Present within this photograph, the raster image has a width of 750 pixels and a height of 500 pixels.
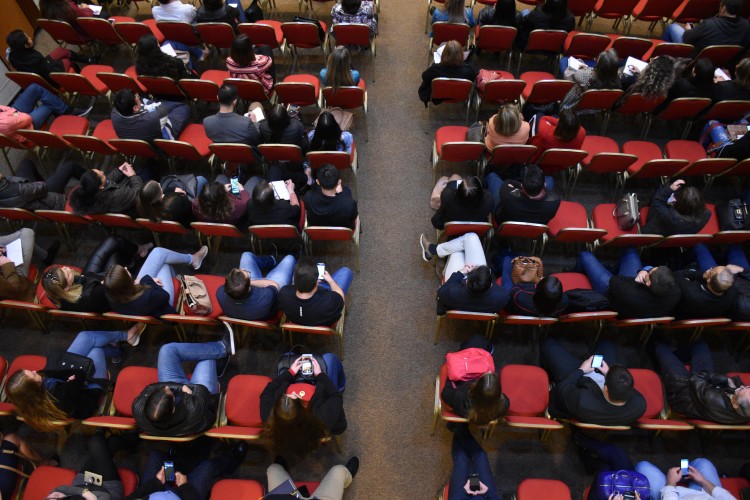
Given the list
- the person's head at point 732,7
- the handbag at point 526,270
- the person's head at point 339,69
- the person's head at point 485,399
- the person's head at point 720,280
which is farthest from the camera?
the person's head at point 732,7

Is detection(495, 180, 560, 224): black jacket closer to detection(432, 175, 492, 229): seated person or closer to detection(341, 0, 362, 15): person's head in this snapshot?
detection(432, 175, 492, 229): seated person

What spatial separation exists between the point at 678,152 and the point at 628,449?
311cm

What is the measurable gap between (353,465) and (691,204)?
3577 millimetres

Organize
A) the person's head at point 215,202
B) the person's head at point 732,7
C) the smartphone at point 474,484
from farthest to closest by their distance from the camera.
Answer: the person's head at point 732,7, the person's head at point 215,202, the smartphone at point 474,484

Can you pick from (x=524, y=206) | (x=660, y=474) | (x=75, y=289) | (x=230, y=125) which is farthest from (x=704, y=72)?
(x=75, y=289)

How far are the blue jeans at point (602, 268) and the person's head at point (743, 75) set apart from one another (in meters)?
2.33

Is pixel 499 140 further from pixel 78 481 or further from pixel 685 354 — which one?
pixel 78 481

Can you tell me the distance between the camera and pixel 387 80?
6.72 m

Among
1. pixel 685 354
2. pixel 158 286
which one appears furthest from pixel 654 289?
pixel 158 286

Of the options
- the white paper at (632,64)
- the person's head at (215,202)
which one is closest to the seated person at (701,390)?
the white paper at (632,64)

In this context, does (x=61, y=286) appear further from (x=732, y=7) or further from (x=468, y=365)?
(x=732, y=7)

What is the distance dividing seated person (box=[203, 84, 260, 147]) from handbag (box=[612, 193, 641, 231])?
358cm

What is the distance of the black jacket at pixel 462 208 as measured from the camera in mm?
4566

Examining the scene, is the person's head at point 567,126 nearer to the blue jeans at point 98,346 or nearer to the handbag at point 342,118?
the handbag at point 342,118
